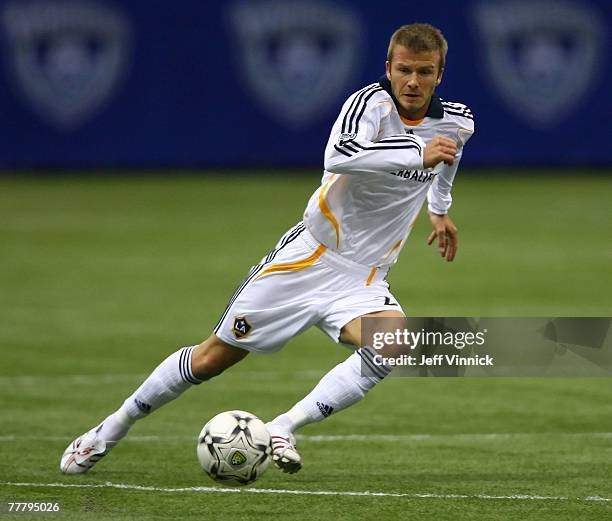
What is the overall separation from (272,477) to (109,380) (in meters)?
3.12

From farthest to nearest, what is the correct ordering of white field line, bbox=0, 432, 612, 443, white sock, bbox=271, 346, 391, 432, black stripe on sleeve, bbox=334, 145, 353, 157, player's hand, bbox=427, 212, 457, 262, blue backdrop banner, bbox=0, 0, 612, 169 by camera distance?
blue backdrop banner, bbox=0, 0, 612, 169 < white field line, bbox=0, 432, 612, 443 < player's hand, bbox=427, 212, 457, 262 < white sock, bbox=271, 346, 391, 432 < black stripe on sleeve, bbox=334, 145, 353, 157

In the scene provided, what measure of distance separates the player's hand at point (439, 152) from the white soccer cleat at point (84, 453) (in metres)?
2.31

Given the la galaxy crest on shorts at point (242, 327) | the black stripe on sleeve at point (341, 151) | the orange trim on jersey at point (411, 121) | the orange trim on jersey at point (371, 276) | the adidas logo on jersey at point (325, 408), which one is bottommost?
the adidas logo on jersey at point (325, 408)

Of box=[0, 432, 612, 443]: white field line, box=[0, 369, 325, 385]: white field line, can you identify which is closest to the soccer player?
box=[0, 432, 612, 443]: white field line

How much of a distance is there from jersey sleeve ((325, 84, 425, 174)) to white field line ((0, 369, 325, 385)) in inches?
153

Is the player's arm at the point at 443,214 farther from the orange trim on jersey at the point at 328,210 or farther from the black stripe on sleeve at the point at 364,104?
the black stripe on sleeve at the point at 364,104

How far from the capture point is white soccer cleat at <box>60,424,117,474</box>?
23.0 feet

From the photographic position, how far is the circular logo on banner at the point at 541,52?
23469mm

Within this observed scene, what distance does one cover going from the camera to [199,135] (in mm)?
24422

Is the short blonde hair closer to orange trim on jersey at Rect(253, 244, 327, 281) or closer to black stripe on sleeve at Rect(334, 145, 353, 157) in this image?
black stripe on sleeve at Rect(334, 145, 353, 157)

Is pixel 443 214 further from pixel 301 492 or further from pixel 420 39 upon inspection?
pixel 301 492

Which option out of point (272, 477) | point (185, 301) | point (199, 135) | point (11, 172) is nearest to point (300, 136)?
point (199, 135)

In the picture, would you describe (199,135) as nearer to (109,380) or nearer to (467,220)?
(467,220)

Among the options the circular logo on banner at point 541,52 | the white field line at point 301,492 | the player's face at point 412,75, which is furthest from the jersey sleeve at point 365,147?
the circular logo on banner at point 541,52
